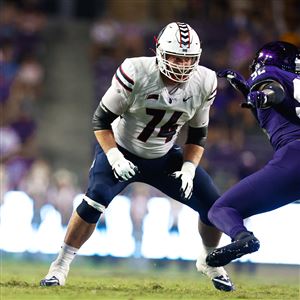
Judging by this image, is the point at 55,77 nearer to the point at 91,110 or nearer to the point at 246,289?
the point at 91,110

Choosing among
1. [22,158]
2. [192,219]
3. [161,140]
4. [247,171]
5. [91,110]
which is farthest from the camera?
[91,110]

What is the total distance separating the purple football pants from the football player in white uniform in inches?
28.2

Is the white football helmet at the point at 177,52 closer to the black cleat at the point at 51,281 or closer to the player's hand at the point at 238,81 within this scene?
the player's hand at the point at 238,81

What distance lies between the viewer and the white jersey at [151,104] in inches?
269

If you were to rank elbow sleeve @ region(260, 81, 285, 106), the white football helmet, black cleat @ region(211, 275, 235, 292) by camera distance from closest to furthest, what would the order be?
elbow sleeve @ region(260, 81, 285, 106) → the white football helmet → black cleat @ region(211, 275, 235, 292)

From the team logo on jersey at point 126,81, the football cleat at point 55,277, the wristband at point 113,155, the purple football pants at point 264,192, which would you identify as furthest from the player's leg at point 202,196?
the football cleat at point 55,277

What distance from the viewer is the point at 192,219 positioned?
11.1 metres

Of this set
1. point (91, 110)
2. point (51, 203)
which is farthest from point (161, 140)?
point (91, 110)

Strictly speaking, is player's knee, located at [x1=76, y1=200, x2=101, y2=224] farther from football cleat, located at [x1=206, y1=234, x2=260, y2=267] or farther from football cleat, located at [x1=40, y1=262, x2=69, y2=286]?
football cleat, located at [x1=206, y1=234, x2=260, y2=267]

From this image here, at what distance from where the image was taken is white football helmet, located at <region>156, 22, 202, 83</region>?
22.2ft

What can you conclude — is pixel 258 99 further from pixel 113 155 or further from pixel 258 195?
pixel 113 155

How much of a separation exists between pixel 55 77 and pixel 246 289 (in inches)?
351

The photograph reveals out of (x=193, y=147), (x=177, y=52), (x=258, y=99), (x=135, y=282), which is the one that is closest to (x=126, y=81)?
(x=177, y=52)

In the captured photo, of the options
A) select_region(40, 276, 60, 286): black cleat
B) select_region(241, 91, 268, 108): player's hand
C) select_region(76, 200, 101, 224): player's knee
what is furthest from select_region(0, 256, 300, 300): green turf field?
select_region(241, 91, 268, 108): player's hand
